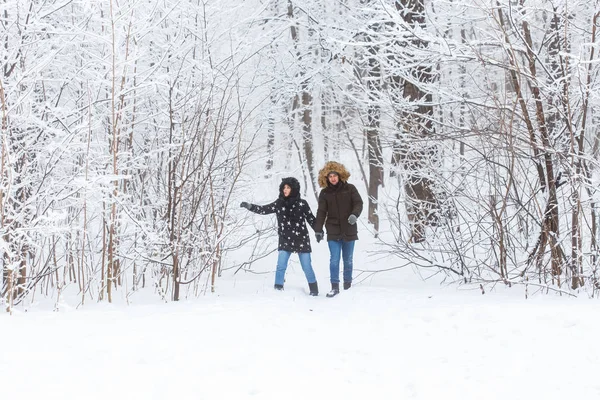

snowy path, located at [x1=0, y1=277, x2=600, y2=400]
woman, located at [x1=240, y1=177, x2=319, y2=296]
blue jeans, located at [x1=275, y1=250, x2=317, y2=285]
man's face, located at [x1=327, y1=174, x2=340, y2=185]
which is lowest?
snowy path, located at [x1=0, y1=277, x2=600, y2=400]

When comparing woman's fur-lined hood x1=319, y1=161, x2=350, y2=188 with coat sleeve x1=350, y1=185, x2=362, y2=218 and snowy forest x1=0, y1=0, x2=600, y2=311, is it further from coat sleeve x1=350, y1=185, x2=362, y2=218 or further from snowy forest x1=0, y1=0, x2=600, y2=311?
snowy forest x1=0, y1=0, x2=600, y2=311

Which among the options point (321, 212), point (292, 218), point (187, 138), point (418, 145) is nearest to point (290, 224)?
point (292, 218)

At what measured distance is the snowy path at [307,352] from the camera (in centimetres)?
343

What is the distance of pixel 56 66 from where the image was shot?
5.58 metres

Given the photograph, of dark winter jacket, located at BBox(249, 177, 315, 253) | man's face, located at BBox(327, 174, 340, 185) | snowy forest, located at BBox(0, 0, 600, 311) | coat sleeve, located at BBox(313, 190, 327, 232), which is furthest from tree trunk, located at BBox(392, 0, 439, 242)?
dark winter jacket, located at BBox(249, 177, 315, 253)

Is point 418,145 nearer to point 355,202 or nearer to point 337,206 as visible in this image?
point 355,202

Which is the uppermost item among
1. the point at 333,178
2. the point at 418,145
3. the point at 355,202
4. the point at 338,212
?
the point at 418,145

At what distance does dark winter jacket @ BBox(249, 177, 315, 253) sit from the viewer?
6391mm

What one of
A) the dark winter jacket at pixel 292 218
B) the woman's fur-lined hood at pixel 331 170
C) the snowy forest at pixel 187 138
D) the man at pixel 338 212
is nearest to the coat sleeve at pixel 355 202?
the man at pixel 338 212

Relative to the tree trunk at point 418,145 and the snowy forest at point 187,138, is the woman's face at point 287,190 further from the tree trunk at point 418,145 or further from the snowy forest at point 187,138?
the tree trunk at point 418,145

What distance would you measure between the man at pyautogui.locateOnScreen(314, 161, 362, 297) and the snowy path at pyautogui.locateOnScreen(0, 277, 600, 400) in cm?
127

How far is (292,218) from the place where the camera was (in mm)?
6438

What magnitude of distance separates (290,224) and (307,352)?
97.2 inches

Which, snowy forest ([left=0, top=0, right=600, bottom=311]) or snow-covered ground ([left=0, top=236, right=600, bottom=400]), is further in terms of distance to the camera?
snowy forest ([left=0, top=0, right=600, bottom=311])
